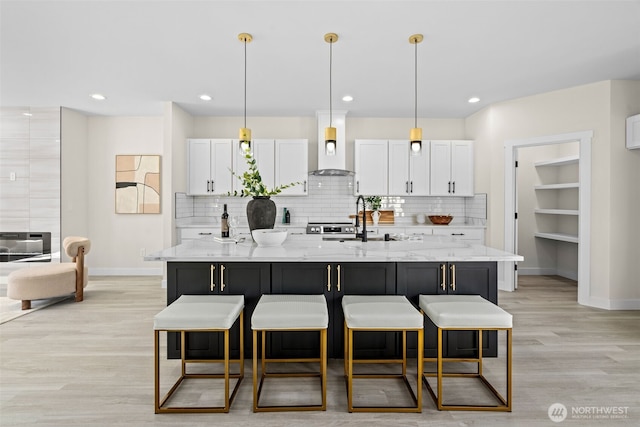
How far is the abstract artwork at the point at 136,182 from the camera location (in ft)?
19.3

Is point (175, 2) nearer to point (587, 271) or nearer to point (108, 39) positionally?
point (108, 39)

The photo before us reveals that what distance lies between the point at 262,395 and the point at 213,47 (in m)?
3.04

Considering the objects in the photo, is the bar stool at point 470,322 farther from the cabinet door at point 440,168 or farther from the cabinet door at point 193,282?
the cabinet door at point 440,168

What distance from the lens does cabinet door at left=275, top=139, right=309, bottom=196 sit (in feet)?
18.2

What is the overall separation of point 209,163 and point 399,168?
3.01 metres

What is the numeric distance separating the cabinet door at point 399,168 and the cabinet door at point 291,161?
136 centimetres

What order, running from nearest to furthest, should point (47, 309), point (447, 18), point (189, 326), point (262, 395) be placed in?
point (189, 326)
point (262, 395)
point (447, 18)
point (47, 309)

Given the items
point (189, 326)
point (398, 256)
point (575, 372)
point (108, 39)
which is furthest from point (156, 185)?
point (575, 372)

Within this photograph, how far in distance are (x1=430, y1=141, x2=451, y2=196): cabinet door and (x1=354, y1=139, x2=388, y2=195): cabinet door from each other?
752mm

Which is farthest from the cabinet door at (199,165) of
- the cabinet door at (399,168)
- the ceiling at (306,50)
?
the cabinet door at (399,168)

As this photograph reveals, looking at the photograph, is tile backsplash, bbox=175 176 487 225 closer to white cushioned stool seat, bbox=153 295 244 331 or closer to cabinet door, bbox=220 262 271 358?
cabinet door, bbox=220 262 271 358

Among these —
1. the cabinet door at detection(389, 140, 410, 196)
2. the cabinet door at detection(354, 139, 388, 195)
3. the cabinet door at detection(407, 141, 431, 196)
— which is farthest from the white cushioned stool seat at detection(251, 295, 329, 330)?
the cabinet door at detection(407, 141, 431, 196)

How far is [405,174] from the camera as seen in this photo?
5609 mm

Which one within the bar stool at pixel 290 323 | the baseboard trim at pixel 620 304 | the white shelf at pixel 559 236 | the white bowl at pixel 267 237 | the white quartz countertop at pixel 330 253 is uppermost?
the white bowl at pixel 267 237
